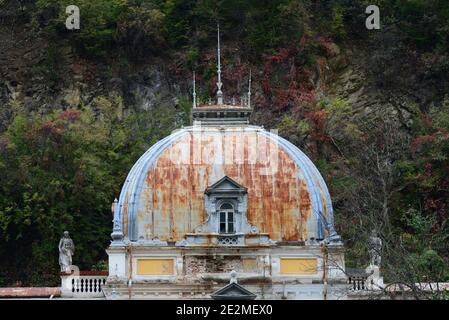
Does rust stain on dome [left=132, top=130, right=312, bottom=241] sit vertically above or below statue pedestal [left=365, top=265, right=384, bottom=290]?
→ above

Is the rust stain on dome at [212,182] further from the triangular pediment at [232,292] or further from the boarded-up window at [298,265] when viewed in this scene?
the triangular pediment at [232,292]

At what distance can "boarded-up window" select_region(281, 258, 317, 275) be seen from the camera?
3756cm

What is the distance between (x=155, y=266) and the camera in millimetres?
37406

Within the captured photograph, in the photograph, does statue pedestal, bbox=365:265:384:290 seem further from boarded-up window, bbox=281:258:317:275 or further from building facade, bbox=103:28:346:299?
boarded-up window, bbox=281:258:317:275

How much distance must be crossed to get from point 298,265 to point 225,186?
3.17 metres

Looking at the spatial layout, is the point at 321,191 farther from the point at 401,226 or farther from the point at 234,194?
the point at 401,226

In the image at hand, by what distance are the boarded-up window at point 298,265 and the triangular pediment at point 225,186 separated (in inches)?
97.4

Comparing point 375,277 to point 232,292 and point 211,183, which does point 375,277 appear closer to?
point 232,292

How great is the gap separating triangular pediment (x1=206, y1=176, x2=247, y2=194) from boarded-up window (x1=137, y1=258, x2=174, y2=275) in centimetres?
244

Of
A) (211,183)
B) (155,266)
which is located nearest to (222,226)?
(211,183)

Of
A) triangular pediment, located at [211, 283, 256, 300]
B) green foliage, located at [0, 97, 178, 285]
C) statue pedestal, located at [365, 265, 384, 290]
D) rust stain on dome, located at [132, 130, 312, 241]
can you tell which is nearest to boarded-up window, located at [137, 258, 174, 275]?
rust stain on dome, located at [132, 130, 312, 241]

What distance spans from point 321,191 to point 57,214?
49.0ft

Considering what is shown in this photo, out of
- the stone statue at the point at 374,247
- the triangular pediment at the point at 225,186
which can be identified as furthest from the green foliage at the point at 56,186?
the stone statue at the point at 374,247
